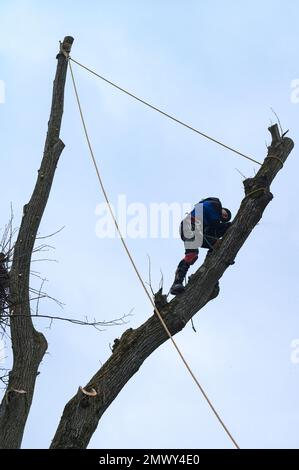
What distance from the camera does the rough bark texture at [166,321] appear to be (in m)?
6.24

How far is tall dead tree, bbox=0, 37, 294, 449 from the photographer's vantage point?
630 cm

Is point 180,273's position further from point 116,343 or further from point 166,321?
point 116,343

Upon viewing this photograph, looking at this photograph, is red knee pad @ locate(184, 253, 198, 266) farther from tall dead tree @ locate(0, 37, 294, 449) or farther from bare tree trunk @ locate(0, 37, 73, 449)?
bare tree trunk @ locate(0, 37, 73, 449)

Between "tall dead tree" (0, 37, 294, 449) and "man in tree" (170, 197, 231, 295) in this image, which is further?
"man in tree" (170, 197, 231, 295)

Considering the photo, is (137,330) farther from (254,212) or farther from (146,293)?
(254,212)

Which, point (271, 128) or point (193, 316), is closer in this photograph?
point (193, 316)

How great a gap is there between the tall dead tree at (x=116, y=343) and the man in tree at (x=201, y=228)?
106 centimetres

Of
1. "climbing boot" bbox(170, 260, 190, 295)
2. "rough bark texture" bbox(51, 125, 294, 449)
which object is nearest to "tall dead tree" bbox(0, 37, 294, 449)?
"rough bark texture" bbox(51, 125, 294, 449)

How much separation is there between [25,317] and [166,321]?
3.59 ft

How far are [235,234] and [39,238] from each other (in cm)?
183

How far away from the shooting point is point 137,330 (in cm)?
669

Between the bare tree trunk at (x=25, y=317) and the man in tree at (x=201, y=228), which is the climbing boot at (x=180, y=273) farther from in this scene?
the bare tree trunk at (x=25, y=317)

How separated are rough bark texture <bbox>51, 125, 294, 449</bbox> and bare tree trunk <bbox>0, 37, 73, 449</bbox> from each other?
0.44 meters
